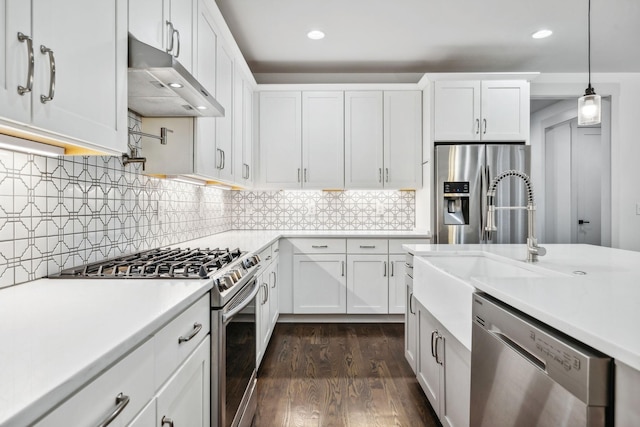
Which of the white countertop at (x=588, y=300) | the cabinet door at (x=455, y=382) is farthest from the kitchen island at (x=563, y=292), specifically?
the cabinet door at (x=455, y=382)

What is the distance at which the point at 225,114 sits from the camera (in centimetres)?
265

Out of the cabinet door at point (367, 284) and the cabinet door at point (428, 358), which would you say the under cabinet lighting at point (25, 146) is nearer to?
the cabinet door at point (428, 358)

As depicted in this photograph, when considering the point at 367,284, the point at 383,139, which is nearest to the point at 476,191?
the point at 383,139

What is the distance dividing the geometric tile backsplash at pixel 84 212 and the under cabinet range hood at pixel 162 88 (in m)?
0.34

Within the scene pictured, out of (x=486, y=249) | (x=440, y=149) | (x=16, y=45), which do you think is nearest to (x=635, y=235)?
(x=440, y=149)

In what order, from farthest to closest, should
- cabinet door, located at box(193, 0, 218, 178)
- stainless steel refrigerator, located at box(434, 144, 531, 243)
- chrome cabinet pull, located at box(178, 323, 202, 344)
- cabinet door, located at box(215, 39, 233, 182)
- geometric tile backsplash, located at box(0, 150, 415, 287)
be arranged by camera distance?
stainless steel refrigerator, located at box(434, 144, 531, 243)
cabinet door, located at box(215, 39, 233, 182)
cabinet door, located at box(193, 0, 218, 178)
geometric tile backsplash, located at box(0, 150, 415, 287)
chrome cabinet pull, located at box(178, 323, 202, 344)

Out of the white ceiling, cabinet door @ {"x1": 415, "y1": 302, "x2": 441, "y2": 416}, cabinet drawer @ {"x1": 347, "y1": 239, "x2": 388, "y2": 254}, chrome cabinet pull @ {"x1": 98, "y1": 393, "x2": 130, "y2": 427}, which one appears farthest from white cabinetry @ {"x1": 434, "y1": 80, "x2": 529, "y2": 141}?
chrome cabinet pull @ {"x1": 98, "y1": 393, "x2": 130, "y2": 427}

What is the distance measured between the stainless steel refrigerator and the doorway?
7.18ft

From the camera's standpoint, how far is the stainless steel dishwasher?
70 centimetres

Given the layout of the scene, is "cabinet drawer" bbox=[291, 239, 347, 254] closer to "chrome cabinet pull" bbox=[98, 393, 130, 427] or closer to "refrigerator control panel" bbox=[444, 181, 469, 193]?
"refrigerator control panel" bbox=[444, 181, 469, 193]

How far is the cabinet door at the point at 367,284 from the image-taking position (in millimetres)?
3514

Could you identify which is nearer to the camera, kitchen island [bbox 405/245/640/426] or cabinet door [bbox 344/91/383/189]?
kitchen island [bbox 405/245/640/426]

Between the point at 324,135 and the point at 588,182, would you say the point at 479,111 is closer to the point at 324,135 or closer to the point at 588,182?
the point at 324,135

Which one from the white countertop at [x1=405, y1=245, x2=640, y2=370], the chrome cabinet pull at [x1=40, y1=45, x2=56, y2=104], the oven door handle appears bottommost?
the oven door handle
